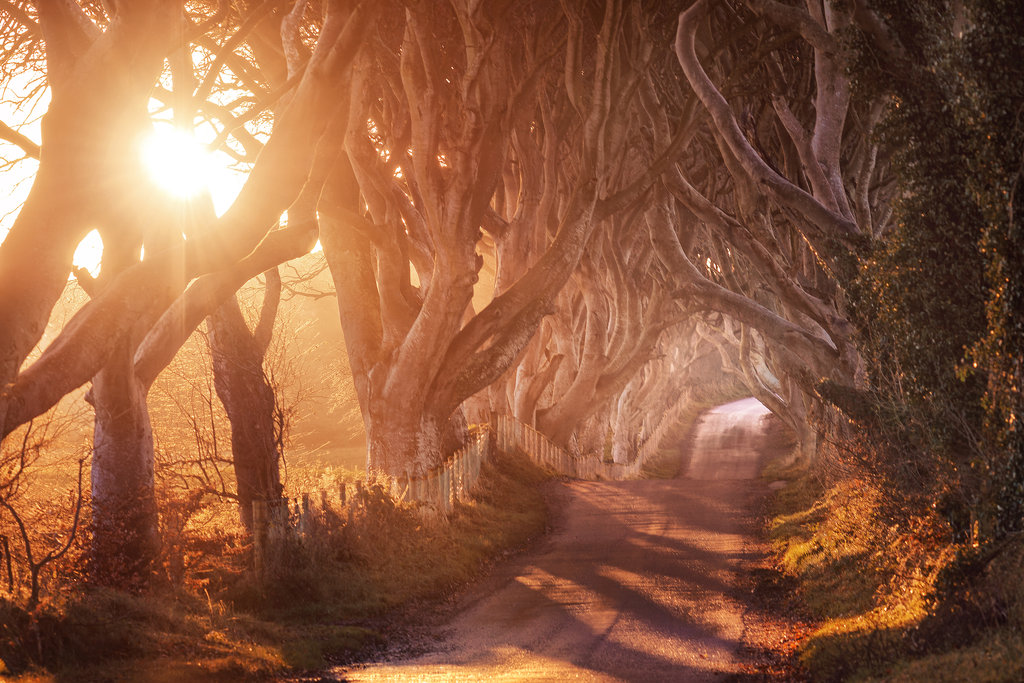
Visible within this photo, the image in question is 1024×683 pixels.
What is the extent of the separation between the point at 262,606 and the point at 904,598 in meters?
6.96

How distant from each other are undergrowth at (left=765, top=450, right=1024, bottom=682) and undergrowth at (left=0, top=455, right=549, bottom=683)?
16.1 ft

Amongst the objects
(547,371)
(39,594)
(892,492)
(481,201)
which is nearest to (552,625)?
(892,492)

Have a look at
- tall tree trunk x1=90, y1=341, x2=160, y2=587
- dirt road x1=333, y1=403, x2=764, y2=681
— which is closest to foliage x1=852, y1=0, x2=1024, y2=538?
dirt road x1=333, y1=403, x2=764, y2=681

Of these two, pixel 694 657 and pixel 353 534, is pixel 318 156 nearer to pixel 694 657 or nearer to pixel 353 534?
pixel 353 534

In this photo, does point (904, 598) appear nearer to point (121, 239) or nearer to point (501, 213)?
point (121, 239)

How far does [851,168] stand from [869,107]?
310cm

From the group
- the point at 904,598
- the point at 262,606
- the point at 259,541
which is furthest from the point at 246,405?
the point at 904,598

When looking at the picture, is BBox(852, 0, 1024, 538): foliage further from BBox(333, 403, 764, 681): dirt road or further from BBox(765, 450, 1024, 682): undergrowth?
BBox(333, 403, 764, 681): dirt road

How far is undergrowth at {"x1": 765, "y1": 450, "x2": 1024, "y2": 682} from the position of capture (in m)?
7.23

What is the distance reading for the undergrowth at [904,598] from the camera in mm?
7227

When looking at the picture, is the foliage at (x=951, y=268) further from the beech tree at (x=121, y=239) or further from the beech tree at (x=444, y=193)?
the beech tree at (x=444, y=193)

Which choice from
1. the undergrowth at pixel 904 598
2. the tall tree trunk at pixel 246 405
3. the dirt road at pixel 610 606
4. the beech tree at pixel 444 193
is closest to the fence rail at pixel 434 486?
the beech tree at pixel 444 193

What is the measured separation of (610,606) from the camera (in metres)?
12.5

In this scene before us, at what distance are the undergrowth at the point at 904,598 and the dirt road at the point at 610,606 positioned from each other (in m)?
1.07
